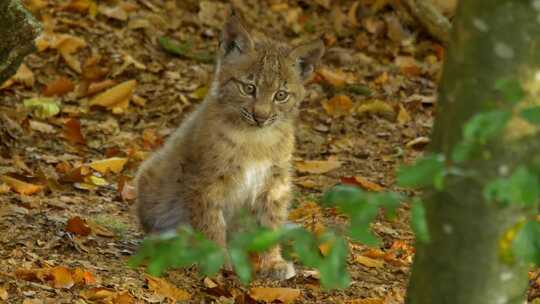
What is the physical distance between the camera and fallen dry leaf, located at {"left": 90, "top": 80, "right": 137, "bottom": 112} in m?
8.24

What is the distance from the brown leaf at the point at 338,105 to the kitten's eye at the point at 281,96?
2.76 meters

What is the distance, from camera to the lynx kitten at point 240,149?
5762 millimetres

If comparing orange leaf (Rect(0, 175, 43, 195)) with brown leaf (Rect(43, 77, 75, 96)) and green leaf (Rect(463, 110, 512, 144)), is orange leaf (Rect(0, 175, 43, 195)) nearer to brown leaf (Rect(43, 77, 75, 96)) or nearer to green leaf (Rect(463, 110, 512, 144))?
brown leaf (Rect(43, 77, 75, 96))

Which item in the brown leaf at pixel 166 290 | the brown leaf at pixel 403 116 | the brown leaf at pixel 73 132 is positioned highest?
the brown leaf at pixel 403 116

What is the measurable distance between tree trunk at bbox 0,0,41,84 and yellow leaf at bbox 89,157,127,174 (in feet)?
2.79

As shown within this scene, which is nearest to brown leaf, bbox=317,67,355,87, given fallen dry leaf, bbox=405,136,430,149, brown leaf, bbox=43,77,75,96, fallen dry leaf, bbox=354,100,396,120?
fallen dry leaf, bbox=354,100,396,120

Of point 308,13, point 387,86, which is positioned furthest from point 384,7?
point 387,86

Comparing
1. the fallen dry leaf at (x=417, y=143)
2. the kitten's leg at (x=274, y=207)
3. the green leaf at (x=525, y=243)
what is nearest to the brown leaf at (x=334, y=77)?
the fallen dry leaf at (x=417, y=143)

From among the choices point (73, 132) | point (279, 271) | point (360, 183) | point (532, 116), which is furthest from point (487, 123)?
point (73, 132)

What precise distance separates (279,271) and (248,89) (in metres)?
1.02

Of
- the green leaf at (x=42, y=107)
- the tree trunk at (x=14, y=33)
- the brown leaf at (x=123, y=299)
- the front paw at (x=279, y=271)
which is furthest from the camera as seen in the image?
the green leaf at (x=42, y=107)

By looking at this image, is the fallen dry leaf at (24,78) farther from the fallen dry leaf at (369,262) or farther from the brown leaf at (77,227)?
the fallen dry leaf at (369,262)

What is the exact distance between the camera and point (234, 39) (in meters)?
5.98

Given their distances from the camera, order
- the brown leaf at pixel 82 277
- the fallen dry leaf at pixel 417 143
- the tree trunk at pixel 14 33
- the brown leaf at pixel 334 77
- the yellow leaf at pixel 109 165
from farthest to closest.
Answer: the brown leaf at pixel 334 77
the fallen dry leaf at pixel 417 143
the yellow leaf at pixel 109 165
the tree trunk at pixel 14 33
the brown leaf at pixel 82 277
